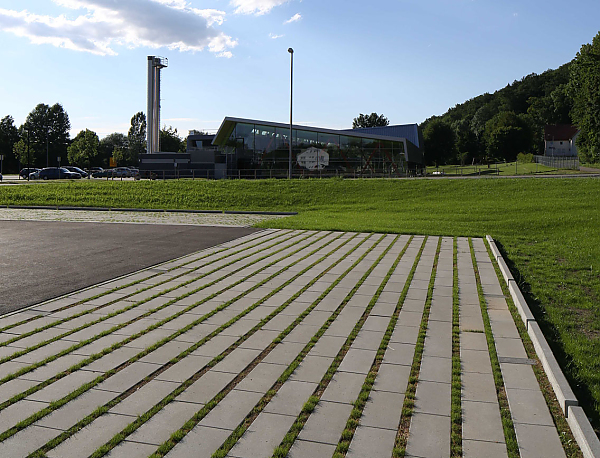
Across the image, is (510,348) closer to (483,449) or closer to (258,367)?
(483,449)

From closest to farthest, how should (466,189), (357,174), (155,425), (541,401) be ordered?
(155,425) < (541,401) < (466,189) < (357,174)

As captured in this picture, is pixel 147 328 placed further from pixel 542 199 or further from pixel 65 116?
pixel 65 116

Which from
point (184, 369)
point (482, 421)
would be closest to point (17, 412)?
point (184, 369)

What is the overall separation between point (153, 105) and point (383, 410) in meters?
67.8

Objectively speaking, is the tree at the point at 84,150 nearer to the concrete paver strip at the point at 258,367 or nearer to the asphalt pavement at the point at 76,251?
the asphalt pavement at the point at 76,251

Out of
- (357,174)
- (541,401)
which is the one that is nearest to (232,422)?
(541,401)

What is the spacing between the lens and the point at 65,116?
4471 inches

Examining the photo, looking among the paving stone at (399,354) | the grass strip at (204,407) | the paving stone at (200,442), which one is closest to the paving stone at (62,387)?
the grass strip at (204,407)

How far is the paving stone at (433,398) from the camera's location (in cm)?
431

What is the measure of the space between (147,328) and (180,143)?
109m

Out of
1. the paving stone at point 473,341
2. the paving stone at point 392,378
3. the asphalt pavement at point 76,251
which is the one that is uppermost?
the asphalt pavement at point 76,251

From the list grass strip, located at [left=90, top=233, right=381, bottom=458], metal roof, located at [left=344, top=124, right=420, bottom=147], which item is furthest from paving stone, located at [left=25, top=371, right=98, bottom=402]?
metal roof, located at [left=344, top=124, right=420, bottom=147]

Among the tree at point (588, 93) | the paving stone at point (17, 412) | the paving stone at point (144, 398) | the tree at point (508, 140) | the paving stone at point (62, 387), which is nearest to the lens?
the paving stone at point (17, 412)

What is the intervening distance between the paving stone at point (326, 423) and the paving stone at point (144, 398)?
4.47 feet
